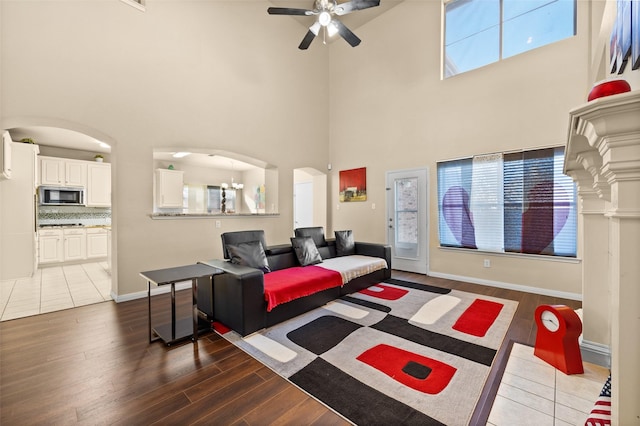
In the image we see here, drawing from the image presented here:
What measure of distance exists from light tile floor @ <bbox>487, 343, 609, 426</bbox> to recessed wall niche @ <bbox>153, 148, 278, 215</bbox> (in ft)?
15.1

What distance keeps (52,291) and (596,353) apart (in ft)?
21.6

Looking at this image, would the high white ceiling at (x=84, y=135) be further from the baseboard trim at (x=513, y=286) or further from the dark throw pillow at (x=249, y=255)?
the baseboard trim at (x=513, y=286)

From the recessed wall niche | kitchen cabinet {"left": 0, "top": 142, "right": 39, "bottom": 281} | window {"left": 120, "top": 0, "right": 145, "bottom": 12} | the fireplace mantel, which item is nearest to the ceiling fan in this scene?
window {"left": 120, "top": 0, "right": 145, "bottom": 12}

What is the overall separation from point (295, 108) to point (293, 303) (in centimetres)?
457

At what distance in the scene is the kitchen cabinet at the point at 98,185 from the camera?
6461 mm

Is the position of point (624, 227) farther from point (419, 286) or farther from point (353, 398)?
point (419, 286)

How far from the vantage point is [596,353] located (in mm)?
2064

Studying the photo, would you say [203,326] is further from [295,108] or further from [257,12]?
[257,12]

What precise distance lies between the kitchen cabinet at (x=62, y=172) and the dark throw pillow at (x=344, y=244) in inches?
253

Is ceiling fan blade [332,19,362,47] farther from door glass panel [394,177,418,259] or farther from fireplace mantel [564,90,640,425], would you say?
fireplace mantel [564,90,640,425]

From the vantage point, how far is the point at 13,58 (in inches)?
115

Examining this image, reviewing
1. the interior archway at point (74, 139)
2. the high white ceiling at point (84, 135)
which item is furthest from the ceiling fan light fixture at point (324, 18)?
the interior archway at point (74, 139)

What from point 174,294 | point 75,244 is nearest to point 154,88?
point 174,294

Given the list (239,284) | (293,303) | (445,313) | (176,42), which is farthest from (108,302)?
(445,313)
